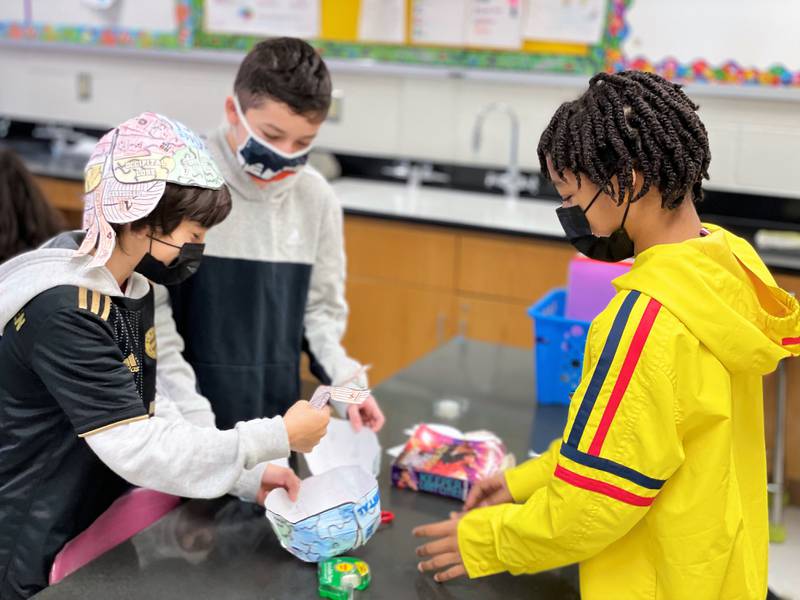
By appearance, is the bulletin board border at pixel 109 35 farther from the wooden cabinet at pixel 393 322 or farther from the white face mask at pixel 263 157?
the white face mask at pixel 263 157

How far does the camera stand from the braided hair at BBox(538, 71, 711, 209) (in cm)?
104

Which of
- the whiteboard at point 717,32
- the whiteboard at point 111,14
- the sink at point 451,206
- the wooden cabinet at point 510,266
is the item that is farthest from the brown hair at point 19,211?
the whiteboard at point 717,32

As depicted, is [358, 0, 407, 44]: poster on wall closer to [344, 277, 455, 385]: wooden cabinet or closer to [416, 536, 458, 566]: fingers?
[344, 277, 455, 385]: wooden cabinet

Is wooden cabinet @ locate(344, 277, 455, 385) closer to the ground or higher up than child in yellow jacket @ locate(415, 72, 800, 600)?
closer to the ground

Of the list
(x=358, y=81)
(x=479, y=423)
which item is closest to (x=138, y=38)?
(x=358, y=81)

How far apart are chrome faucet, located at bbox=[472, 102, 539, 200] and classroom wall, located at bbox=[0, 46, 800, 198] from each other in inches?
1.6

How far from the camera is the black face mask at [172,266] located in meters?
1.31

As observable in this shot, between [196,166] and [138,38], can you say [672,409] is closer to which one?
[196,166]

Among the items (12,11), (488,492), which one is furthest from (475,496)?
(12,11)

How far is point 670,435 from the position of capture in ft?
3.37

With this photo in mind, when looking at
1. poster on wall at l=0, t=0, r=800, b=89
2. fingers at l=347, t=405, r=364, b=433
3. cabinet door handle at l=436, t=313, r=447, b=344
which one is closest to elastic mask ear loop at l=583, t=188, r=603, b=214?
fingers at l=347, t=405, r=364, b=433

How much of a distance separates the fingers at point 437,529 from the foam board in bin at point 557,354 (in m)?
0.56

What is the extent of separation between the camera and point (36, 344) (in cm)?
118

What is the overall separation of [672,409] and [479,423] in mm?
742
